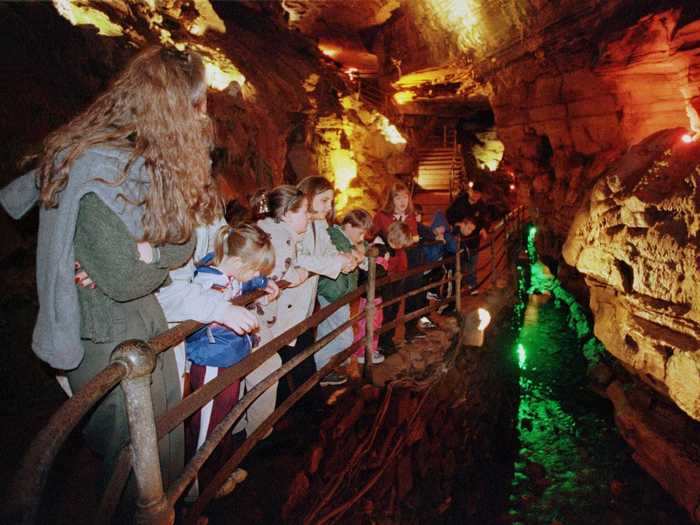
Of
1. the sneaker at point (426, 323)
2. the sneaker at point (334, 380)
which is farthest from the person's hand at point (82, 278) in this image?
the sneaker at point (426, 323)

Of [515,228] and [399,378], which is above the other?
[515,228]

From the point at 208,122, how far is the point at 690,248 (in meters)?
4.20

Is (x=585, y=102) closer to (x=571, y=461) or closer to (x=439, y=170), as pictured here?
(x=571, y=461)

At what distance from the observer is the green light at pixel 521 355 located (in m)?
8.89

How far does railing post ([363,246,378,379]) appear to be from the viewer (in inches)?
138

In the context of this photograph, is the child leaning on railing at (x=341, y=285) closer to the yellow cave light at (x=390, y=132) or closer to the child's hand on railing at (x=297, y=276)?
the child's hand on railing at (x=297, y=276)

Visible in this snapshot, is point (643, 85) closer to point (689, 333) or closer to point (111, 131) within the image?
point (689, 333)

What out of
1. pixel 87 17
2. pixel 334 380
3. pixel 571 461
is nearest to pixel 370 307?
pixel 334 380

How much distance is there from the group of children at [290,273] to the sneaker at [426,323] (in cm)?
4

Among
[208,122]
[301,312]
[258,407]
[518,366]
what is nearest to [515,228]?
[518,366]

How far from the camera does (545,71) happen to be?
11086 mm

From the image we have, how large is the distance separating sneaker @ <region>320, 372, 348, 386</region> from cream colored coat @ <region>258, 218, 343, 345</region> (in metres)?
0.73

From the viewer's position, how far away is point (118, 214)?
1.36 metres

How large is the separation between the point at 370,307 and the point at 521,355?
684cm
